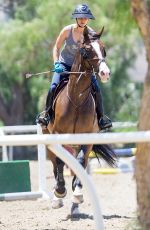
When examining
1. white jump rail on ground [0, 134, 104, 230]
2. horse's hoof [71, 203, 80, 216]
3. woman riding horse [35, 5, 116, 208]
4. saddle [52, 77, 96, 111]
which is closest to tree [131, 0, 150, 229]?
white jump rail on ground [0, 134, 104, 230]

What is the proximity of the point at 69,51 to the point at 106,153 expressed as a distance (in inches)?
58.2

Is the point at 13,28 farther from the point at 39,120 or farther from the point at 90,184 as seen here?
the point at 90,184

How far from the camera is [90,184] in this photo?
4844mm

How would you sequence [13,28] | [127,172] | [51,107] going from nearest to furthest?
1. [51,107]
2. [127,172]
3. [13,28]

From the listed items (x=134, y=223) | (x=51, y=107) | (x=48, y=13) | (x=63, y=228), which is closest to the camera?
(x=134, y=223)

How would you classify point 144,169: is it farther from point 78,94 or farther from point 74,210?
point 78,94

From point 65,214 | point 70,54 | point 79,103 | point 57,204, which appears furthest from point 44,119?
point 65,214

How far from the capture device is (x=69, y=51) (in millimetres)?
9875

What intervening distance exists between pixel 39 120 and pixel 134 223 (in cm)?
405

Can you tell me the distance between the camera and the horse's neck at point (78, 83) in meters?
9.41

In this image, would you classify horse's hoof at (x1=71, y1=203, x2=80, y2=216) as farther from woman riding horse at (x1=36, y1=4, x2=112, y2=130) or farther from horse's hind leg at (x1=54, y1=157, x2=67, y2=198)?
woman riding horse at (x1=36, y1=4, x2=112, y2=130)

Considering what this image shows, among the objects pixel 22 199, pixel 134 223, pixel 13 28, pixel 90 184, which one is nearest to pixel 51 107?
pixel 22 199

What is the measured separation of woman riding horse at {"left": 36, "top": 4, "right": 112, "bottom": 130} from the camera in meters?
9.66

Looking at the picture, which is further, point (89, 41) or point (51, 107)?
point (51, 107)
